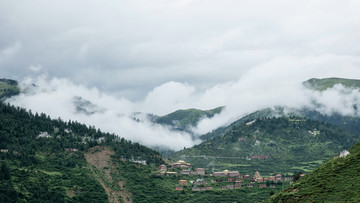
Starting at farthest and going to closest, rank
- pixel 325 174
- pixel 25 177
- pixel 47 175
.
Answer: pixel 47 175 → pixel 25 177 → pixel 325 174

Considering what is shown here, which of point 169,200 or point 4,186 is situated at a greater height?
point 4,186

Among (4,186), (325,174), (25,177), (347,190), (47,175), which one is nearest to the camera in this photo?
(347,190)

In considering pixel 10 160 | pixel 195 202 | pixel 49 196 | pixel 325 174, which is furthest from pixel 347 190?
pixel 10 160

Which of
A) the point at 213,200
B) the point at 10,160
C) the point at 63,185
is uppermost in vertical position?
the point at 10,160

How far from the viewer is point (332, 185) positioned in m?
91.5

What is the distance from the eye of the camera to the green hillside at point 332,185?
281ft

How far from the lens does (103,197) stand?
187 m

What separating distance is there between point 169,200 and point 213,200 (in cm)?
2059

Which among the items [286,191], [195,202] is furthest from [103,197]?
[286,191]

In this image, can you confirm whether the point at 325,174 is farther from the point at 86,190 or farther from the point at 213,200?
the point at 86,190

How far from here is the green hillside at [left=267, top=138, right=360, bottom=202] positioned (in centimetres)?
8560

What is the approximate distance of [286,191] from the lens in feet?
343

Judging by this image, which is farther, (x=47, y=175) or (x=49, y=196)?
(x=47, y=175)

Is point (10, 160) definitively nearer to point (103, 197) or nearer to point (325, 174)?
point (103, 197)
